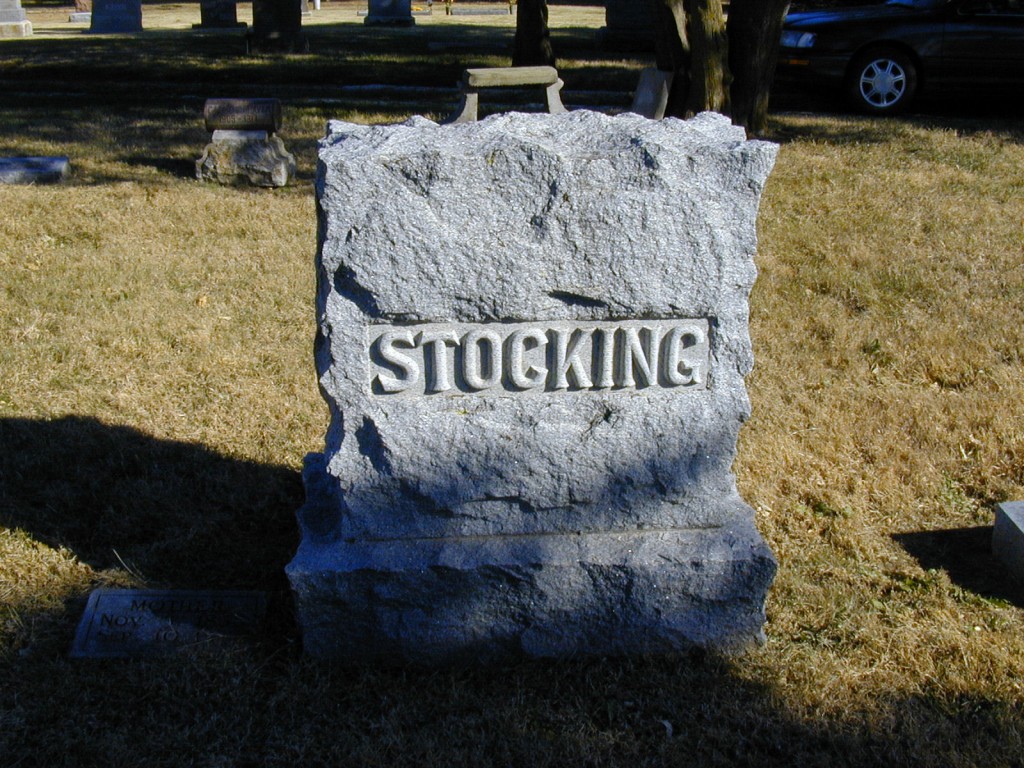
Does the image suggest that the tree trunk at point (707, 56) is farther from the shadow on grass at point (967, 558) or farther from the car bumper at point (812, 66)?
the shadow on grass at point (967, 558)

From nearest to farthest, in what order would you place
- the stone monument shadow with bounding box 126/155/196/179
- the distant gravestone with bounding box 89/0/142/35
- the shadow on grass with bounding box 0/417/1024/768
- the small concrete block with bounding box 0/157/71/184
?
the shadow on grass with bounding box 0/417/1024/768, the small concrete block with bounding box 0/157/71/184, the stone monument shadow with bounding box 126/155/196/179, the distant gravestone with bounding box 89/0/142/35

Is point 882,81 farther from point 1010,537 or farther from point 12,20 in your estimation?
point 12,20

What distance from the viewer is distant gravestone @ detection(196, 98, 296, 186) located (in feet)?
26.4

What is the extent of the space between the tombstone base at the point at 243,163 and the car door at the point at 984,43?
6.47 m

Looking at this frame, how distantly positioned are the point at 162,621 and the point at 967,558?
262 centimetres

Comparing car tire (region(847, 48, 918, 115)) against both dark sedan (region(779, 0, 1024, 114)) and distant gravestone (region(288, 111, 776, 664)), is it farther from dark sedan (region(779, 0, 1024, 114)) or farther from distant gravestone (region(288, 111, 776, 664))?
distant gravestone (region(288, 111, 776, 664))

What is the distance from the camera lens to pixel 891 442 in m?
4.34

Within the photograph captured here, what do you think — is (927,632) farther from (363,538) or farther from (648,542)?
(363,538)

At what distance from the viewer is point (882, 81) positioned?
10547mm

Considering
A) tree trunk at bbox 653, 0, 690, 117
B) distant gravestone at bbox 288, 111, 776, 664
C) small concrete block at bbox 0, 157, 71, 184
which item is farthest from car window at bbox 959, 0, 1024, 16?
distant gravestone at bbox 288, 111, 776, 664

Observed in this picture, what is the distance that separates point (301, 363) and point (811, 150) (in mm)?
5592

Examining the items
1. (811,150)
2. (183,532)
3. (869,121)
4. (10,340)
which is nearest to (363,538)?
(183,532)

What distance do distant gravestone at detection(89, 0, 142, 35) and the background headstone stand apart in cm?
129

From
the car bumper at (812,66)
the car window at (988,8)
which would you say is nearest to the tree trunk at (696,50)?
the car bumper at (812,66)
